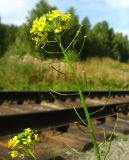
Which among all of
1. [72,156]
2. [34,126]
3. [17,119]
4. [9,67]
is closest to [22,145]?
[72,156]

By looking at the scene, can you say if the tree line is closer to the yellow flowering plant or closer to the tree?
the tree

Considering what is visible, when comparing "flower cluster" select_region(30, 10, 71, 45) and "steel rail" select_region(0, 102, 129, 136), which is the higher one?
"flower cluster" select_region(30, 10, 71, 45)

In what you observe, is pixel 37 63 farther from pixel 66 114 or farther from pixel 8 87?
pixel 66 114

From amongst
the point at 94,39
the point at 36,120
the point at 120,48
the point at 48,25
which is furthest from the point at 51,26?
the point at 120,48

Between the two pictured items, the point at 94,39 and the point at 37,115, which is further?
the point at 94,39

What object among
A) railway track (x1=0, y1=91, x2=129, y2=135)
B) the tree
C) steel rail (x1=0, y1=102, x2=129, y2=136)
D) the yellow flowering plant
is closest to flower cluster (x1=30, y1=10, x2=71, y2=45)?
the yellow flowering plant

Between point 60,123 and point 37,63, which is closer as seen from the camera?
point 60,123

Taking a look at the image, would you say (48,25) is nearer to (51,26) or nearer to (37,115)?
(51,26)

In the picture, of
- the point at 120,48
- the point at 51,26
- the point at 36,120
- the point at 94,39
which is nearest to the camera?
the point at 51,26
